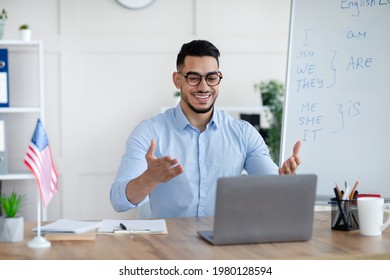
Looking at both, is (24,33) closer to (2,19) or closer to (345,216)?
(2,19)

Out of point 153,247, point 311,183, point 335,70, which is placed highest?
point 335,70

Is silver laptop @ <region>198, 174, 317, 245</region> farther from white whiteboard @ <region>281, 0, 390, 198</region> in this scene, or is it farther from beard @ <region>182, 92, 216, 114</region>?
white whiteboard @ <region>281, 0, 390, 198</region>

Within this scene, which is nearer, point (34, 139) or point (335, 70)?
point (34, 139)

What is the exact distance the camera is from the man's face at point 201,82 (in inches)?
106

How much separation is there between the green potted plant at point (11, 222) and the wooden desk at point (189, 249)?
2 cm

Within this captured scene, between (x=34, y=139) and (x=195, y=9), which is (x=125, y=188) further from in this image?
(x=195, y=9)

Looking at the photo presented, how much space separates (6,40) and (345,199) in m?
2.61

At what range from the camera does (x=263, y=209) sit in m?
1.91

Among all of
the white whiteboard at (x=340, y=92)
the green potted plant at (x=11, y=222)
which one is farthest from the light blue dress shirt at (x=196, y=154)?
the green potted plant at (x=11, y=222)

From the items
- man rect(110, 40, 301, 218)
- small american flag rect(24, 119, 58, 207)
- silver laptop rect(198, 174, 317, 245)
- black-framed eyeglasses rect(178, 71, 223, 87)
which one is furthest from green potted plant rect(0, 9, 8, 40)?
silver laptop rect(198, 174, 317, 245)

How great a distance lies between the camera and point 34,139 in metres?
1.98
